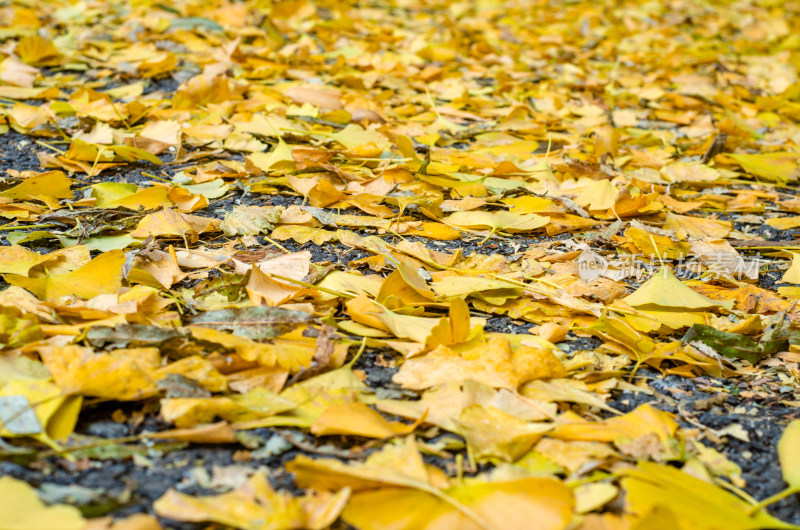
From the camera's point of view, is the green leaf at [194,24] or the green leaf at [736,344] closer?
the green leaf at [736,344]

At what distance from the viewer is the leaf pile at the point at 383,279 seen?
62 cm

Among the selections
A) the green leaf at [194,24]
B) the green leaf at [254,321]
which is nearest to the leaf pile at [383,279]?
the green leaf at [254,321]

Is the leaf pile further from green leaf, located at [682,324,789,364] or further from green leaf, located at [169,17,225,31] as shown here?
green leaf, located at [169,17,225,31]

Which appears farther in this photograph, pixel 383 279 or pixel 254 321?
pixel 383 279

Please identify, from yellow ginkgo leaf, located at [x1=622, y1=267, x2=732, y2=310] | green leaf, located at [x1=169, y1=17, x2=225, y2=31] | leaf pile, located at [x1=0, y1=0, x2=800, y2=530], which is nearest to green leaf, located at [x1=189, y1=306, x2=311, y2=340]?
leaf pile, located at [x1=0, y1=0, x2=800, y2=530]

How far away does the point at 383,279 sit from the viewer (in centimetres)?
96

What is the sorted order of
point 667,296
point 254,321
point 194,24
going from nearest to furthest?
1. point 254,321
2. point 667,296
3. point 194,24

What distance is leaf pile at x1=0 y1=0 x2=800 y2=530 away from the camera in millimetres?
617

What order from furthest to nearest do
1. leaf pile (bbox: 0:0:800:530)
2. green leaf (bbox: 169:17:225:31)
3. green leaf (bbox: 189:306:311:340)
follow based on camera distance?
green leaf (bbox: 169:17:225:31) < green leaf (bbox: 189:306:311:340) < leaf pile (bbox: 0:0:800:530)

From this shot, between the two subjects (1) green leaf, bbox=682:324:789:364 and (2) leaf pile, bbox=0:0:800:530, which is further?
(1) green leaf, bbox=682:324:789:364

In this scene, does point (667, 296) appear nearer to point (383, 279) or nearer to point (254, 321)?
point (383, 279)

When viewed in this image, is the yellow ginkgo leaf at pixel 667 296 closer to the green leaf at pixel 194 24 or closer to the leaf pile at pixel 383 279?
the leaf pile at pixel 383 279

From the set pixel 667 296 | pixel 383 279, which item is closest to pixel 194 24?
pixel 383 279

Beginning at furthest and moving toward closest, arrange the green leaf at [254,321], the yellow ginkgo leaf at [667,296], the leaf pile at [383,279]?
the yellow ginkgo leaf at [667,296] < the green leaf at [254,321] < the leaf pile at [383,279]
